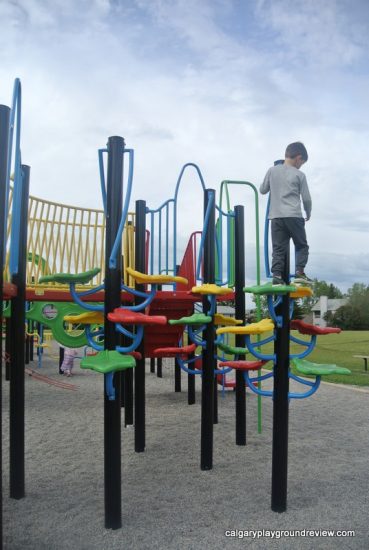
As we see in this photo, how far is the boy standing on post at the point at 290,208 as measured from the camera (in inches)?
177

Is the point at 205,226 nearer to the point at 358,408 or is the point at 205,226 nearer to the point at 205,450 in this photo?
the point at 205,450

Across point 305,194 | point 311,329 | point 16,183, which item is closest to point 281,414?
point 311,329

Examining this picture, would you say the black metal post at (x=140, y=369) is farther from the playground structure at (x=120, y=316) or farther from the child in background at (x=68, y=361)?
the child in background at (x=68, y=361)

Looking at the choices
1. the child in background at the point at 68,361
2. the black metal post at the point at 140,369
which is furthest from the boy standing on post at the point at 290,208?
the child in background at the point at 68,361

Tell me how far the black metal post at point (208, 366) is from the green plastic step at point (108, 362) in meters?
1.50

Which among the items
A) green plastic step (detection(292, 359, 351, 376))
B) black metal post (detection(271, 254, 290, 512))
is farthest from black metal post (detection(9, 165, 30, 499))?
green plastic step (detection(292, 359, 351, 376))

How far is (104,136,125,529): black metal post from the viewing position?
3.63 m

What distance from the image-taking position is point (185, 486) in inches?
179

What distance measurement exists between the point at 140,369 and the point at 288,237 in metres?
2.36

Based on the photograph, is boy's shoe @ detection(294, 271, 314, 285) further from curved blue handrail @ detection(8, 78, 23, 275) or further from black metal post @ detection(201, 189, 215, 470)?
curved blue handrail @ detection(8, 78, 23, 275)

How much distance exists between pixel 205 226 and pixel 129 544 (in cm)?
284

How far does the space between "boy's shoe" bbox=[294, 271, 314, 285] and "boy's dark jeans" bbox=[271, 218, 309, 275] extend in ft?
0.34

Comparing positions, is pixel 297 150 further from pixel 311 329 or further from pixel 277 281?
pixel 311 329

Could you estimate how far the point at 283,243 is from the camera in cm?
446
